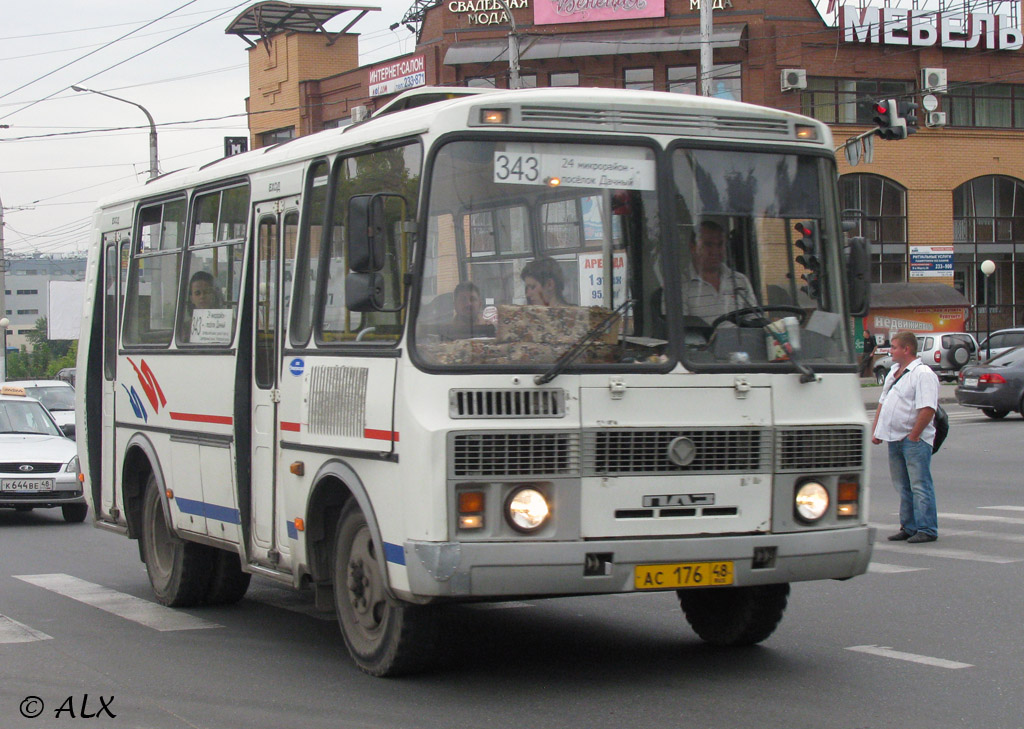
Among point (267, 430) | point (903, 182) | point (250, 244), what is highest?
point (903, 182)

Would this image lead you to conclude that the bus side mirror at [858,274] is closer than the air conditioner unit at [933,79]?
Yes

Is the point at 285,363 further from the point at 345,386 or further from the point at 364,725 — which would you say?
the point at 364,725

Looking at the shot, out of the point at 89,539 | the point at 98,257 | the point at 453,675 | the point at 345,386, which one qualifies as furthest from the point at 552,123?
the point at 89,539

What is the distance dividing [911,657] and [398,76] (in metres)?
47.2

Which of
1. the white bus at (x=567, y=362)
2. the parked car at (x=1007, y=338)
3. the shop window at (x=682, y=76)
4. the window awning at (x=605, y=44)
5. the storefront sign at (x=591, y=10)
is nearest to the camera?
the white bus at (x=567, y=362)

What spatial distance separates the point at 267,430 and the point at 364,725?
2.42m

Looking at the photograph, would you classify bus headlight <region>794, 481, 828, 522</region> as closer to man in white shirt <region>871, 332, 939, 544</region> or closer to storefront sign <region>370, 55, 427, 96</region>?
man in white shirt <region>871, 332, 939, 544</region>

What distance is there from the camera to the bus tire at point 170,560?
9844mm

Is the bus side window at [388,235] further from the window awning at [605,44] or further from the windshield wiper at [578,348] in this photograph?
the window awning at [605,44]

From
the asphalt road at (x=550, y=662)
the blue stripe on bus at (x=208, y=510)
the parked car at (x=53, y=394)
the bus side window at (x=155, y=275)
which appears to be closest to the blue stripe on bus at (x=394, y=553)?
the asphalt road at (x=550, y=662)

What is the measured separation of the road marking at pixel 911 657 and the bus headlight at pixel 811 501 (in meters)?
1.20

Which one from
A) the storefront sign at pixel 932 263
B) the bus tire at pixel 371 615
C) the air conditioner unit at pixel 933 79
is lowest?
the bus tire at pixel 371 615

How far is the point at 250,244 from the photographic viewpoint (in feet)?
28.5

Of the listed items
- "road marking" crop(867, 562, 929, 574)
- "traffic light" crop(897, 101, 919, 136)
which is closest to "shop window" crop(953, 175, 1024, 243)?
"traffic light" crop(897, 101, 919, 136)
